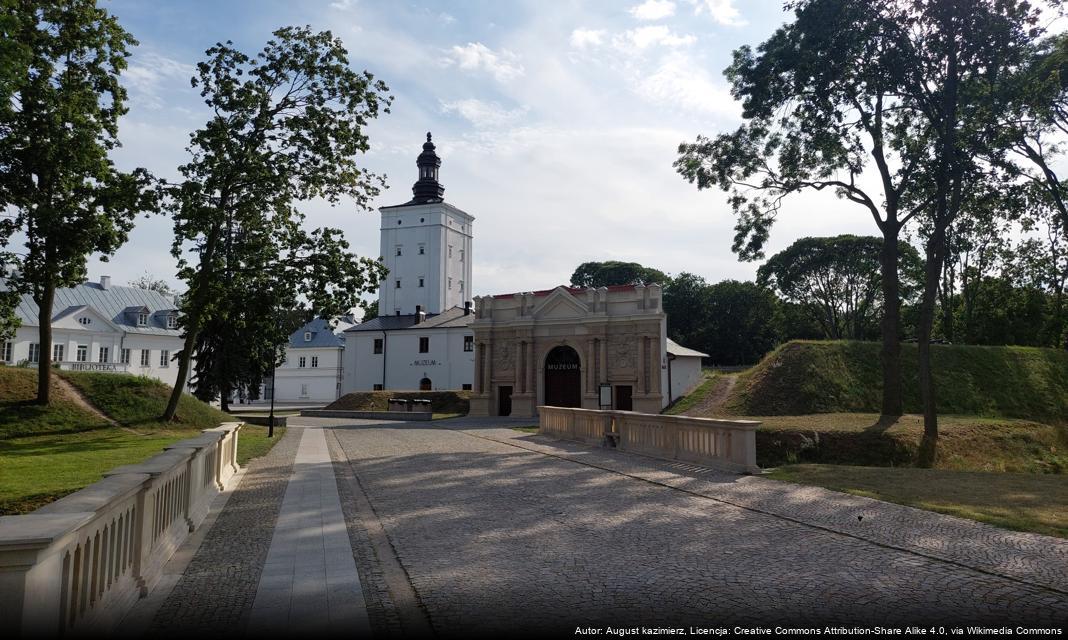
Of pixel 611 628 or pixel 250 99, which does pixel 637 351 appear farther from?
pixel 611 628

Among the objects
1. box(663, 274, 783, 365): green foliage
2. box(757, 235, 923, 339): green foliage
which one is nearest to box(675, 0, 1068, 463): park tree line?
box(757, 235, 923, 339): green foliage

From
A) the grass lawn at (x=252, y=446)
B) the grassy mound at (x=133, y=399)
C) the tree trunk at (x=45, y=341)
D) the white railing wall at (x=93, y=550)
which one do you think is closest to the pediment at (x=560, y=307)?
the grass lawn at (x=252, y=446)

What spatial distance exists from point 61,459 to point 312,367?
191ft

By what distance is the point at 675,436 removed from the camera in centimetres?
1510

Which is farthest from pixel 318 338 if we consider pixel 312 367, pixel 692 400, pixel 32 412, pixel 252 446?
pixel 252 446

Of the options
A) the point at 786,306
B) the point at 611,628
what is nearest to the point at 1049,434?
the point at 611,628

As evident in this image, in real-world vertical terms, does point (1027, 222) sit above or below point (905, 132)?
below

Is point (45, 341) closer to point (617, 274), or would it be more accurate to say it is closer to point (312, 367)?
point (312, 367)

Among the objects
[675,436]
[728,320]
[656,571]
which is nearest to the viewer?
[656,571]

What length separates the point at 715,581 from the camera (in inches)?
212

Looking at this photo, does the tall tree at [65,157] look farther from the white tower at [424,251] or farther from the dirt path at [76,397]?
the white tower at [424,251]

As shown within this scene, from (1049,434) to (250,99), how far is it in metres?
29.1

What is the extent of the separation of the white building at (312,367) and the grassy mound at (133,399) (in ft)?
142

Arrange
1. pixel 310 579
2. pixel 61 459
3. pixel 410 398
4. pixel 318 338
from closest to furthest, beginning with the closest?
pixel 310 579 < pixel 61 459 < pixel 410 398 < pixel 318 338
